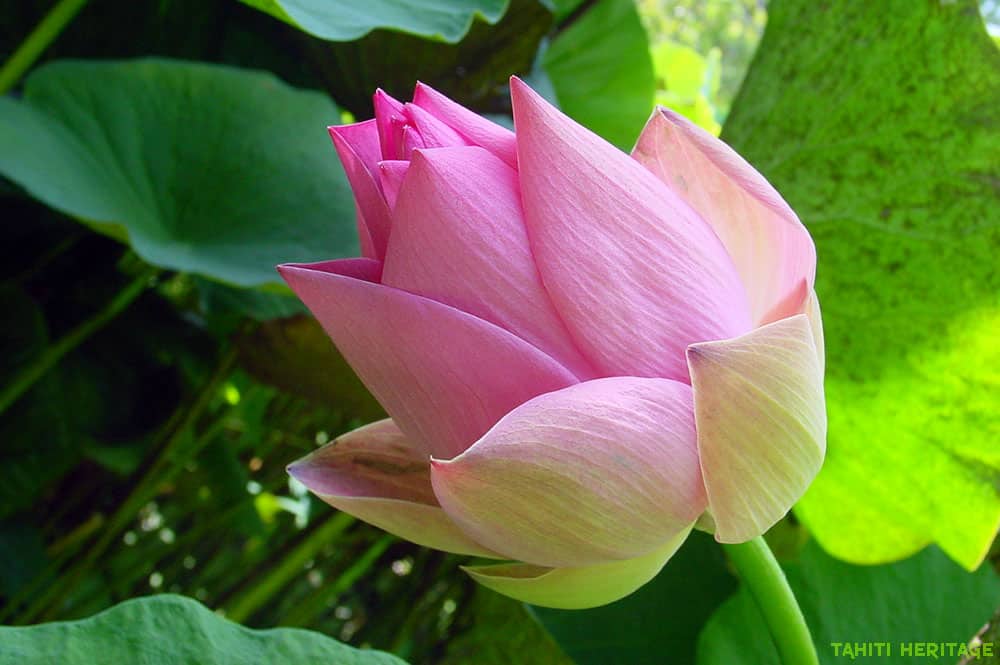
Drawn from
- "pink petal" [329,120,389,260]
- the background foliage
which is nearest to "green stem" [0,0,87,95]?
the background foliage

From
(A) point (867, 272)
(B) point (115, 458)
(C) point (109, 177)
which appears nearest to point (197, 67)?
(C) point (109, 177)

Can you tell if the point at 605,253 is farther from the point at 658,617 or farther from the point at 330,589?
the point at 330,589

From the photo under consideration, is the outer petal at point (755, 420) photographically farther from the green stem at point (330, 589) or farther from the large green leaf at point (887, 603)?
the green stem at point (330, 589)

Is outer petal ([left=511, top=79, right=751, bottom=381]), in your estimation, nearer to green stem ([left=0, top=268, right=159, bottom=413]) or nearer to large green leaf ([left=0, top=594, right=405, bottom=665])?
large green leaf ([left=0, top=594, right=405, bottom=665])

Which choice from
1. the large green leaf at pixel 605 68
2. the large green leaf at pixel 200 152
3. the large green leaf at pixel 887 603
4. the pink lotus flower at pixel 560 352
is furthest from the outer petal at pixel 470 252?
the large green leaf at pixel 605 68

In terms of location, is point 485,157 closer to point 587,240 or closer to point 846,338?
point 587,240

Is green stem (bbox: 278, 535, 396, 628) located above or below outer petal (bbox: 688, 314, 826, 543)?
below

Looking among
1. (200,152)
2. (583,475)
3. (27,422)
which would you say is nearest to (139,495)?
(27,422)
